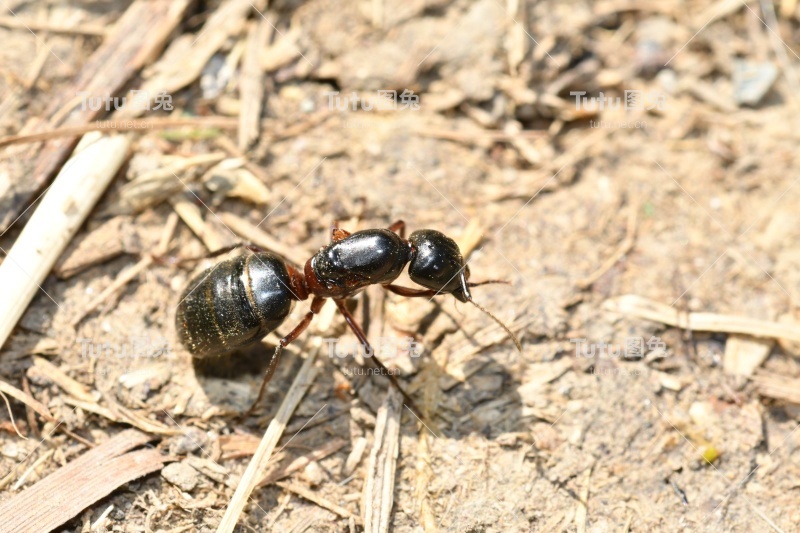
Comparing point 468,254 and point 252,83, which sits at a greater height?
point 252,83

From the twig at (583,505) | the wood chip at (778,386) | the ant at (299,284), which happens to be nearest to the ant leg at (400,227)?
the ant at (299,284)

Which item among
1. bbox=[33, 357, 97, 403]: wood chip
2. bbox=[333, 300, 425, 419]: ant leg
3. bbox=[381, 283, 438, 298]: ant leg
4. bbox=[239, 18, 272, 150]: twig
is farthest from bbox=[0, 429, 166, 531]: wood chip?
bbox=[239, 18, 272, 150]: twig

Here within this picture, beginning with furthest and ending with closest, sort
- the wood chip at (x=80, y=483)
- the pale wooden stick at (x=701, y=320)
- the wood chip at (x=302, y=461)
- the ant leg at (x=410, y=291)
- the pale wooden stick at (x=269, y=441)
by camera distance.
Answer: the pale wooden stick at (x=701, y=320), the ant leg at (x=410, y=291), the wood chip at (x=302, y=461), the pale wooden stick at (x=269, y=441), the wood chip at (x=80, y=483)

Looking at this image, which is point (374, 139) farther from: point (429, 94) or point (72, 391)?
point (72, 391)

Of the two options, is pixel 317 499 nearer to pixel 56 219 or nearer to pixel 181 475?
pixel 181 475

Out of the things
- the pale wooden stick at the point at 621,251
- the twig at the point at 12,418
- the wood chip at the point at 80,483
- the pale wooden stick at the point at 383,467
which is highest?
the twig at the point at 12,418

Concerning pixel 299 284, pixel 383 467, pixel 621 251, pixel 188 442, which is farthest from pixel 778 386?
pixel 188 442

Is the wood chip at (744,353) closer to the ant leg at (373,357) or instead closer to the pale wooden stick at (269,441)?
the ant leg at (373,357)
